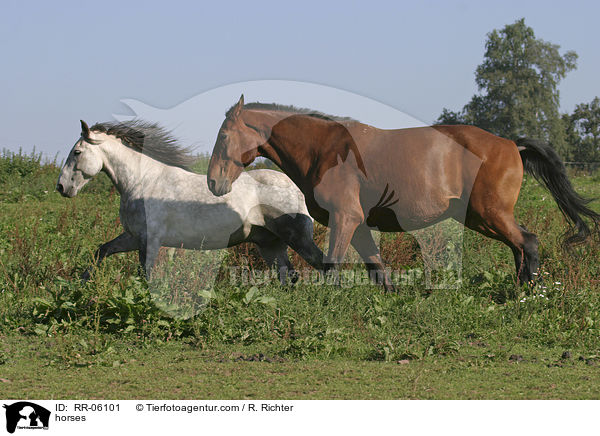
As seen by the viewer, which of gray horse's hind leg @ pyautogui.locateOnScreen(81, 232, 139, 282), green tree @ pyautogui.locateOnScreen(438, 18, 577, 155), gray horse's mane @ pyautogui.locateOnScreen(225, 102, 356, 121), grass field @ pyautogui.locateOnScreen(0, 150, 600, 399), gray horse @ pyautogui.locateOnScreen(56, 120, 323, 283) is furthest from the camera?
green tree @ pyautogui.locateOnScreen(438, 18, 577, 155)

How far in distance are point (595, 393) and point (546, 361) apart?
90cm

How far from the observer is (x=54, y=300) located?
21.5 ft

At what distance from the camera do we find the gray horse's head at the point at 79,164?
7.02m

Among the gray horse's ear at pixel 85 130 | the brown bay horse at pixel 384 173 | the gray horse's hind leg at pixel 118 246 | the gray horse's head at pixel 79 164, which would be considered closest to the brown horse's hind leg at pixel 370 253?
the brown bay horse at pixel 384 173

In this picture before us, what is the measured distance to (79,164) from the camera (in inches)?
276

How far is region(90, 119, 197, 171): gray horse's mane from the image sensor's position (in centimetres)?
728

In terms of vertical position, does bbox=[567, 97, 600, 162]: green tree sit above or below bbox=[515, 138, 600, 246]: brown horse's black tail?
above

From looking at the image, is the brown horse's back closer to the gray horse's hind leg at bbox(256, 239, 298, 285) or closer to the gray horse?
A: the gray horse

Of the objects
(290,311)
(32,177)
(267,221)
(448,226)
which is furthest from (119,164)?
(32,177)

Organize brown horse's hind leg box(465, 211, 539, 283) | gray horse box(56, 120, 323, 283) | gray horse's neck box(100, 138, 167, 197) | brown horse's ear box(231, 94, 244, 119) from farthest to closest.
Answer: gray horse's neck box(100, 138, 167, 197) < gray horse box(56, 120, 323, 283) < brown horse's hind leg box(465, 211, 539, 283) < brown horse's ear box(231, 94, 244, 119)

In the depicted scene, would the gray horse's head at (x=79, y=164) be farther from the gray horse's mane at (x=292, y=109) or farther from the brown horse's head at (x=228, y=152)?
the gray horse's mane at (x=292, y=109)

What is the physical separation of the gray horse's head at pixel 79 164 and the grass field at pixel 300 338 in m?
0.98
